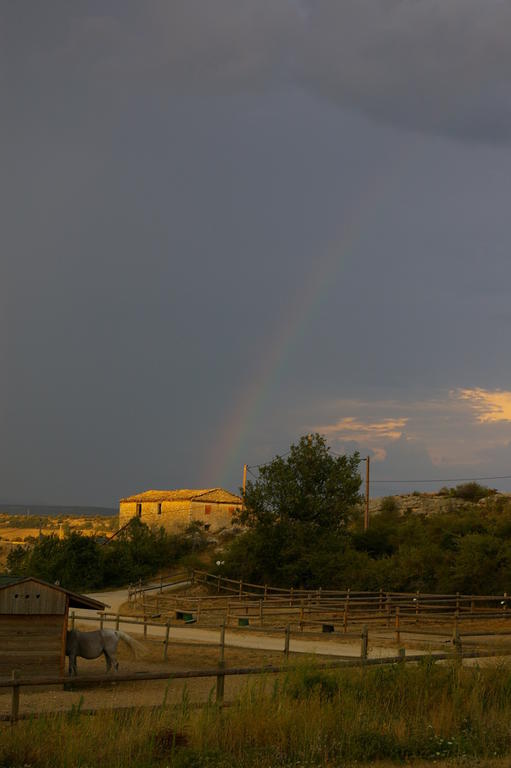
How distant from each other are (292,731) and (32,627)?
13377mm

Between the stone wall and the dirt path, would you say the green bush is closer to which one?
the stone wall

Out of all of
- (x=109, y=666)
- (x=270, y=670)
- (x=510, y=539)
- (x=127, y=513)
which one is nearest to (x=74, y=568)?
(x=127, y=513)

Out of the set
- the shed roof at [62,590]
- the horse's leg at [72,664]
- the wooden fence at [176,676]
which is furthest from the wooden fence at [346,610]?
the wooden fence at [176,676]

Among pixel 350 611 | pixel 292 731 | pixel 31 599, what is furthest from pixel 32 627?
pixel 350 611

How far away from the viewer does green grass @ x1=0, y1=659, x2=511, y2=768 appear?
883cm

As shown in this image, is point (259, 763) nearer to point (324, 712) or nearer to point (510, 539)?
point (324, 712)

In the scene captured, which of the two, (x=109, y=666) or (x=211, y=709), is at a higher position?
(x=211, y=709)

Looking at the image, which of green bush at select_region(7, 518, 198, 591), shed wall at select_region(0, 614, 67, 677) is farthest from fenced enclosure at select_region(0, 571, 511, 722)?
green bush at select_region(7, 518, 198, 591)

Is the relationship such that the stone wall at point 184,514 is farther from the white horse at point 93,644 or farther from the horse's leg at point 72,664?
the horse's leg at point 72,664

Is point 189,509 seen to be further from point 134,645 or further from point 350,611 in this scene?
point 134,645

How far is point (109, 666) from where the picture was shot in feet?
72.3

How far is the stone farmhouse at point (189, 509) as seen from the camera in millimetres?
72375

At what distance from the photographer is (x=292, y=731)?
9.66 metres

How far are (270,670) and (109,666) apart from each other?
1199 cm
